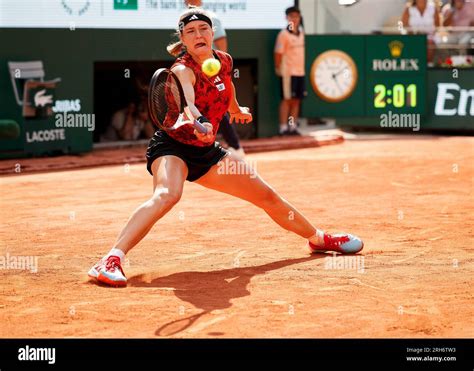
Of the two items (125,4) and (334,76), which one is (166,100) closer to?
(125,4)

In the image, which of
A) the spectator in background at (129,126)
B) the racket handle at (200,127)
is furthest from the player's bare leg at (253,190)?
the spectator in background at (129,126)

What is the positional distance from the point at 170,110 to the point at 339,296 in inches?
63.7

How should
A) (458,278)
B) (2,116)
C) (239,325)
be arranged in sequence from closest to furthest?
(239,325)
(458,278)
(2,116)

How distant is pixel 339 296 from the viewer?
665cm

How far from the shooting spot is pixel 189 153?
712cm

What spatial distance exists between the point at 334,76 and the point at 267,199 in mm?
10317

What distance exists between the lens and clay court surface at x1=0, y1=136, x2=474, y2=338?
6004 millimetres

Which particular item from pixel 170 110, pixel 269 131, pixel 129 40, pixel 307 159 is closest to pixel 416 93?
pixel 269 131

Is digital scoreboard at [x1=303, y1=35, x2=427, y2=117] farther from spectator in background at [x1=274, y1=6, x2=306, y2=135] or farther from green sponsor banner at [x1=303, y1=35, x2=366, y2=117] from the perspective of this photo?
spectator in background at [x1=274, y1=6, x2=306, y2=135]
